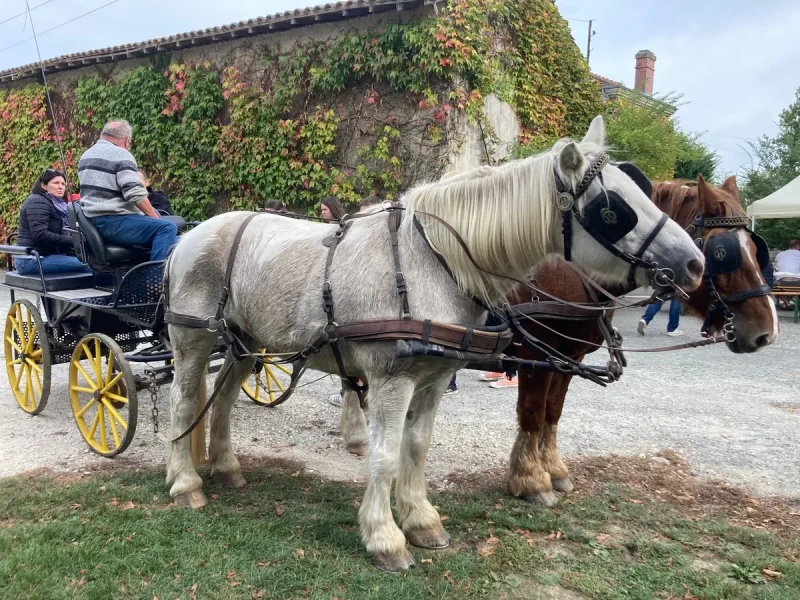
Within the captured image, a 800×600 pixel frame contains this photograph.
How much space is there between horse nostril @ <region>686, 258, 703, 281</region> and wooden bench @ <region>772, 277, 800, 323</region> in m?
9.83

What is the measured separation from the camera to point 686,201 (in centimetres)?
346

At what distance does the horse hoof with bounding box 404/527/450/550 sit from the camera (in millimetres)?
3119

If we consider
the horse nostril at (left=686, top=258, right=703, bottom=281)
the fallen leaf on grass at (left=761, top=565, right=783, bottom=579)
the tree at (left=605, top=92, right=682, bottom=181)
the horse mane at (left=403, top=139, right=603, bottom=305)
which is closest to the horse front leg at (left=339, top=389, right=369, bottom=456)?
the horse mane at (left=403, top=139, right=603, bottom=305)

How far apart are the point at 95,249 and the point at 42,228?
1186mm

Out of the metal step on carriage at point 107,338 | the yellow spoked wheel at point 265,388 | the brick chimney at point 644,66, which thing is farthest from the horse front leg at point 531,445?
the brick chimney at point 644,66

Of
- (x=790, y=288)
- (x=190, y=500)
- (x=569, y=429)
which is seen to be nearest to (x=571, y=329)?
(x=569, y=429)

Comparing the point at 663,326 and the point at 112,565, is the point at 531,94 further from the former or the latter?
the point at 112,565

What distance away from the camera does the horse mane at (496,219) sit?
2633mm

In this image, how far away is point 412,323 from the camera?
8.79ft

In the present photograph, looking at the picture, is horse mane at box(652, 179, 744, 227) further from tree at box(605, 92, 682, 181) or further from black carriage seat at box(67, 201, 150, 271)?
tree at box(605, 92, 682, 181)

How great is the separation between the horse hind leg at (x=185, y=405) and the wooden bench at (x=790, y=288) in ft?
34.7

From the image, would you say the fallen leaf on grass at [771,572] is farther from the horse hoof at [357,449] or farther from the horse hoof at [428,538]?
the horse hoof at [357,449]

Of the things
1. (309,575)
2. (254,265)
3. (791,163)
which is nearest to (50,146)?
(254,265)

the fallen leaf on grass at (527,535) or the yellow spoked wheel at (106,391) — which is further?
the yellow spoked wheel at (106,391)
